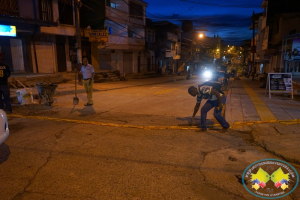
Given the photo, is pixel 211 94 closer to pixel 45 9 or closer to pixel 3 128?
pixel 3 128

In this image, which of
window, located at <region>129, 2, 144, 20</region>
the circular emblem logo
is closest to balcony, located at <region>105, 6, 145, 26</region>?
window, located at <region>129, 2, 144, 20</region>

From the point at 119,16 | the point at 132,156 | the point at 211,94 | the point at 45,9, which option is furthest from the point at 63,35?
the point at 132,156

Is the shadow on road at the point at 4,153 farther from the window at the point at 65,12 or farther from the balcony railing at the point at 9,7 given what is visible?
the window at the point at 65,12

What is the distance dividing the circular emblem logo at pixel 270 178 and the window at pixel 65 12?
69.8 feet

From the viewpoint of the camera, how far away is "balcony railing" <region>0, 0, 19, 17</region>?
14875 mm

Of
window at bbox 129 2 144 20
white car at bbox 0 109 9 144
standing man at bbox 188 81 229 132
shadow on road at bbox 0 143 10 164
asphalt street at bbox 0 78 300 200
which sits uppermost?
window at bbox 129 2 144 20

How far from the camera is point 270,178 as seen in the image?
351 cm

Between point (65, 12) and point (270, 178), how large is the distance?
73.2 feet

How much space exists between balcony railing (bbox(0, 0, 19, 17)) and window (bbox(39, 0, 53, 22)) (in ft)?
8.95

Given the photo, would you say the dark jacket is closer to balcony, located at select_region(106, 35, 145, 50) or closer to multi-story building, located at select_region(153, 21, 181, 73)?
balcony, located at select_region(106, 35, 145, 50)

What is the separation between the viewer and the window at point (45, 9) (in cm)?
1852

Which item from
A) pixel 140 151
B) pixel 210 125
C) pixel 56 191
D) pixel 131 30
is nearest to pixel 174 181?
pixel 140 151

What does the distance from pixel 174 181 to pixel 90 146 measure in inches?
87.3

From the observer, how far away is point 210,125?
253 inches
